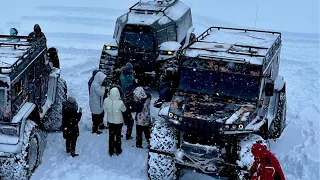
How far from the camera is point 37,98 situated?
991cm

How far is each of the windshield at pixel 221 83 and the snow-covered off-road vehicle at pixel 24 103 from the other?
3.09 m

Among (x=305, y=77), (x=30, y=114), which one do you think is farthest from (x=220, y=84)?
(x=305, y=77)

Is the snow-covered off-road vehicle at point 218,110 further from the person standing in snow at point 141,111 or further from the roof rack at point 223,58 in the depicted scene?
the person standing in snow at point 141,111

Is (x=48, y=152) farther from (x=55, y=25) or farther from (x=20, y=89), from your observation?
(x=55, y=25)

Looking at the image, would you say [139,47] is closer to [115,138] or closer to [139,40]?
[139,40]

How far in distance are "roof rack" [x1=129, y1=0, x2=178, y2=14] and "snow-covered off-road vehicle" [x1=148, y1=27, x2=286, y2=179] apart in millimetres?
3928

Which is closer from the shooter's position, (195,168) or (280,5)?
(195,168)

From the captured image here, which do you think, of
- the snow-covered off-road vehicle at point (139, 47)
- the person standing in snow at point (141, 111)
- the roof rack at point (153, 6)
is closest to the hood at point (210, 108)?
the person standing in snow at point (141, 111)

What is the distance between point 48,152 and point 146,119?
88.8 inches

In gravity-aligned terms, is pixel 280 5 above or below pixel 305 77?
above

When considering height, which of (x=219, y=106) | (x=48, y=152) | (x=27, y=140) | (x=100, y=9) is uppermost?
(x=100, y=9)

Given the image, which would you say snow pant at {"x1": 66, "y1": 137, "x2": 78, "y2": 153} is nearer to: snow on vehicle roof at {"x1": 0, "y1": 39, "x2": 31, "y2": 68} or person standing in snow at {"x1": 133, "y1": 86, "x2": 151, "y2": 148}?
person standing in snow at {"x1": 133, "y1": 86, "x2": 151, "y2": 148}

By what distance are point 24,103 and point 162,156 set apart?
283cm

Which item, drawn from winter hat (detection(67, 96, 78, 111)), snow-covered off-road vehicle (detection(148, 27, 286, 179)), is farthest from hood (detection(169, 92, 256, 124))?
winter hat (detection(67, 96, 78, 111))
